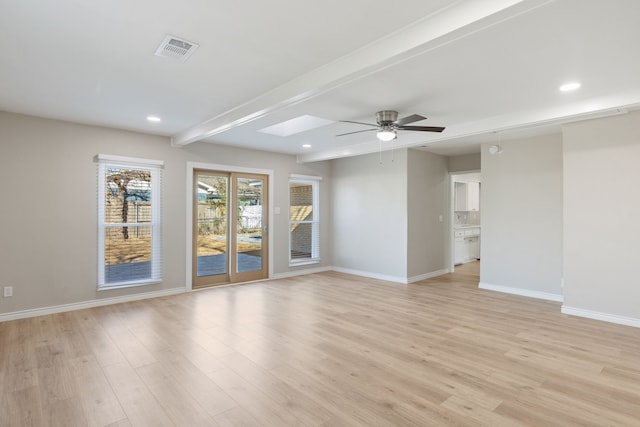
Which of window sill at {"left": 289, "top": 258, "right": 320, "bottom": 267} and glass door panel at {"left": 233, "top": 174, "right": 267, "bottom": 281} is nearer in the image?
glass door panel at {"left": 233, "top": 174, "right": 267, "bottom": 281}

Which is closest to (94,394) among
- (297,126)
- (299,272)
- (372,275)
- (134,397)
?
(134,397)

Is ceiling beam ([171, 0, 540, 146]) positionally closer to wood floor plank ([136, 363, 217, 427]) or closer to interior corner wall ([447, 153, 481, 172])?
wood floor plank ([136, 363, 217, 427])

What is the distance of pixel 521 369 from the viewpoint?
2.90 metres

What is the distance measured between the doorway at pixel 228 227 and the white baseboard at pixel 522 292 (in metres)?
4.21

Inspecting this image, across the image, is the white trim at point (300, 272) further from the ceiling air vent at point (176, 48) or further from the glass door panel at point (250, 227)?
the ceiling air vent at point (176, 48)

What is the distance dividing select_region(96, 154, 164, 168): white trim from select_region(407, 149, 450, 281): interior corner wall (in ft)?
14.7

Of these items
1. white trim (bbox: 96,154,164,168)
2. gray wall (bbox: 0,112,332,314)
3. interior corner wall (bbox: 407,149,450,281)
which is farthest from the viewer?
interior corner wall (bbox: 407,149,450,281)

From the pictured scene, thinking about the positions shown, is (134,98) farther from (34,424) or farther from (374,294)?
(374,294)

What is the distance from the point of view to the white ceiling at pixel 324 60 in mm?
2127

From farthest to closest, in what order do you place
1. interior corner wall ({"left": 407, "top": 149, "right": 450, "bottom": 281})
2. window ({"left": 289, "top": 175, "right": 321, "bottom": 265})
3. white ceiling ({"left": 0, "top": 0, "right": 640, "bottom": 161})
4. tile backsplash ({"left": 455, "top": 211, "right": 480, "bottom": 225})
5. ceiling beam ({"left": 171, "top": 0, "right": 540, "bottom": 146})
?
1. tile backsplash ({"left": 455, "top": 211, "right": 480, "bottom": 225})
2. window ({"left": 289, "top": 175, "right": 321, "bottom": 265})
3. interior corner wall ({"left": 407, "top": 149, "right": 450, "bottom": 281})
4. white ceiling ({"left": 0, "top": 0, "right": 640, "bottom": 161})
5. ceiling beam ({"left": 171, "top": 0, "right": 540, "bottom": 146})

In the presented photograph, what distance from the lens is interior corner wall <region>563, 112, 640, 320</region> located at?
3998mm

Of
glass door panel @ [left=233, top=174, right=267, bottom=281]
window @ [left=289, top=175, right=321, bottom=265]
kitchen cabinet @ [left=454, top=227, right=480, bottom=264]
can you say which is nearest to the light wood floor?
glass door panel @ [left=233, top=174, right=267, bottom=281]

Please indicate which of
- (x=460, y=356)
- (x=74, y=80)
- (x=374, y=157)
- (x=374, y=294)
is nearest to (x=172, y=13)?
(x=74, y=80)

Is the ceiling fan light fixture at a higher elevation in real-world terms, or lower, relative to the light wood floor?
higher
